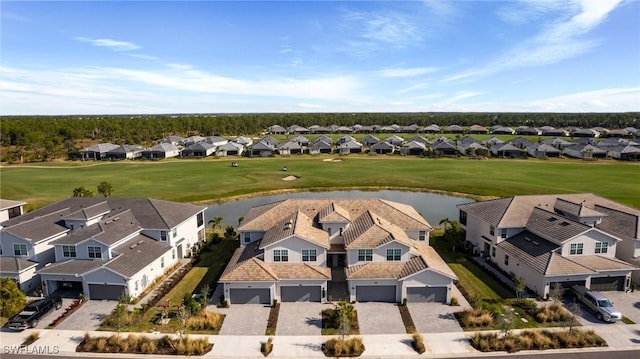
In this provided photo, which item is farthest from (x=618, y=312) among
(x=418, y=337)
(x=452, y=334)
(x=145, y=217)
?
(x=145, y=217)

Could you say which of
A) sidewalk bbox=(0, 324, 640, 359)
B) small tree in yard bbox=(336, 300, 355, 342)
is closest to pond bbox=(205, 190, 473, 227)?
sidewalk bbox=(0, 324, 640, 359)

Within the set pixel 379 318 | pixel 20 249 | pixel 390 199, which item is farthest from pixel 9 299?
pixel 390 199

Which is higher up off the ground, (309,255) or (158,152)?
(158,152)

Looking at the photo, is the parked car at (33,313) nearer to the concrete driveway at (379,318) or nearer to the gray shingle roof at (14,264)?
the gray shingle roof at (14,264)

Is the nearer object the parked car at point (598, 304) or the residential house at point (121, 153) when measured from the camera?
the parked car at point (598, 304)


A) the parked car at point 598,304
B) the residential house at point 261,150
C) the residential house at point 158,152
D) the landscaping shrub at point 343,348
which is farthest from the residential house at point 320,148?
the landscaping shrub at point 343,348

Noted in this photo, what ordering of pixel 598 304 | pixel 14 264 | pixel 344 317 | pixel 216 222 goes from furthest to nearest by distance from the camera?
pixel 216 222 < pixel 14 264 < pixel 598 304 < pixel 344 317

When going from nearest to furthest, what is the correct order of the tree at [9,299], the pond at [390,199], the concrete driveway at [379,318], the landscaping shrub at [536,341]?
the landscaping shrub at [536,341] → the concrete driveway at [379,318] → the tree at [9,299] → the pond at [390,199]

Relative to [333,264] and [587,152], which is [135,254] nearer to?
[333,264]
